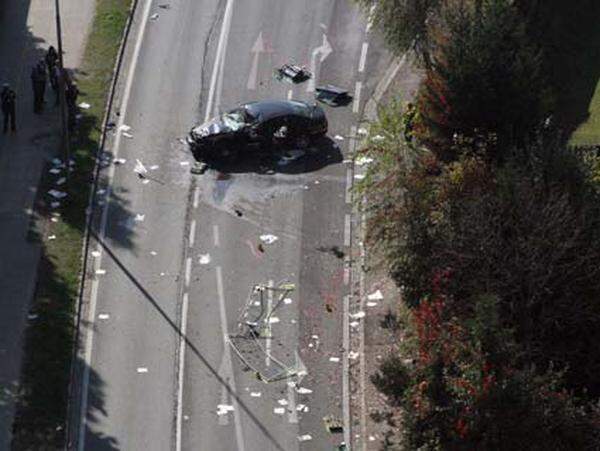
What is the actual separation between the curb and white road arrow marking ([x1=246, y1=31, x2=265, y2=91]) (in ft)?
14.1

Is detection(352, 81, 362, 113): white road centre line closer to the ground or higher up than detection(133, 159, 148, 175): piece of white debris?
higher up

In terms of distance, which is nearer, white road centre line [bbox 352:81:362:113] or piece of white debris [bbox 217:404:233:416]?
piece of white debris [bbox 217:404:233:416]

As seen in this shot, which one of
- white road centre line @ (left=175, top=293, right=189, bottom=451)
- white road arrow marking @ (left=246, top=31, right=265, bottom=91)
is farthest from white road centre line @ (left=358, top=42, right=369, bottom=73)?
white road centre line @ (left=175, top=293, right=189, bottom=451)

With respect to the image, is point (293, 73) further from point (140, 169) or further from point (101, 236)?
point (101, 236)

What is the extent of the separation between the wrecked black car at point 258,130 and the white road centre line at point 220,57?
204 centimetres

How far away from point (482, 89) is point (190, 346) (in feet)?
32.4

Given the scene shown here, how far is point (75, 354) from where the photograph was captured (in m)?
39.4

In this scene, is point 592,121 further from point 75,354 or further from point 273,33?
point 75,354

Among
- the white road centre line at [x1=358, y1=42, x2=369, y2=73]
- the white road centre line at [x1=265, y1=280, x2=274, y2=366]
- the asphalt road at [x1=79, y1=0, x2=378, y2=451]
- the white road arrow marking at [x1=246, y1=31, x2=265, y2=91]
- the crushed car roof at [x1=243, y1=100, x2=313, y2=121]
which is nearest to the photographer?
the asphalt road at [x1=79, y1=0, x2=378, y2=451]

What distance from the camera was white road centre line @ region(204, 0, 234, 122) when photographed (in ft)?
165

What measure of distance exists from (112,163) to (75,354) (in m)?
9.34

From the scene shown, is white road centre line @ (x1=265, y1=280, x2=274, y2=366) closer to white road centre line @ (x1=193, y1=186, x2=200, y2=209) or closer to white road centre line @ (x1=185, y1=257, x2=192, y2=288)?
white road centre line @ (x1=185, y1=257, x2=192, y2=288)

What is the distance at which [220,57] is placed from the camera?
172 ft

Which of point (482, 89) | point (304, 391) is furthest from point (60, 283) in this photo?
point (482, 89)
